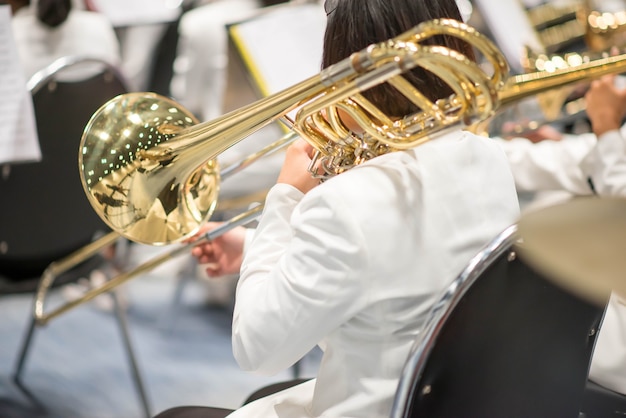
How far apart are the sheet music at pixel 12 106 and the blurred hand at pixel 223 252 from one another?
0.46 meters

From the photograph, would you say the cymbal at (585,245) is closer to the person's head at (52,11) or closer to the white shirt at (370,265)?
the white shirt at (370,265)

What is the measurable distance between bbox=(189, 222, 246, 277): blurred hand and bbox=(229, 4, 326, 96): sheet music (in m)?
0.51

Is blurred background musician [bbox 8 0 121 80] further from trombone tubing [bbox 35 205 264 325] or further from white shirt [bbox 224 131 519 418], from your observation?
white shirt [bbox 224 131 519 418]

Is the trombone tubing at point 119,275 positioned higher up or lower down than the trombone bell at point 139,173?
lower down

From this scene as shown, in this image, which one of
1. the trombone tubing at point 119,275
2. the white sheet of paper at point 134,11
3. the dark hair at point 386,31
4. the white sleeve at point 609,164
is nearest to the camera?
the dark hair at point 386,31

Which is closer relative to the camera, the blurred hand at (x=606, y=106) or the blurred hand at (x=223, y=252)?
the blurred hand at (x=223, y=252)

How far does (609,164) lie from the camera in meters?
1.36

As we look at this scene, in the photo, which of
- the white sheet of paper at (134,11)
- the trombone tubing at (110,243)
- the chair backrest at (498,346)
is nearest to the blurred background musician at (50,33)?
the white sheet of paper at (134,11)

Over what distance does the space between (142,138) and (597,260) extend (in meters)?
0.72

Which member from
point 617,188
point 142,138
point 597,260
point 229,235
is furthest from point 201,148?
point 617,188

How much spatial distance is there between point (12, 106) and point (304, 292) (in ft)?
3.03

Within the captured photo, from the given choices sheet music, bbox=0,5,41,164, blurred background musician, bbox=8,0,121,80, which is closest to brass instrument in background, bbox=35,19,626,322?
sheet music, bbox=0,5,41,164

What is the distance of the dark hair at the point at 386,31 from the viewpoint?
78 cm

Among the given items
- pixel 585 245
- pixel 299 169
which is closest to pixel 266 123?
pixel 299 169
